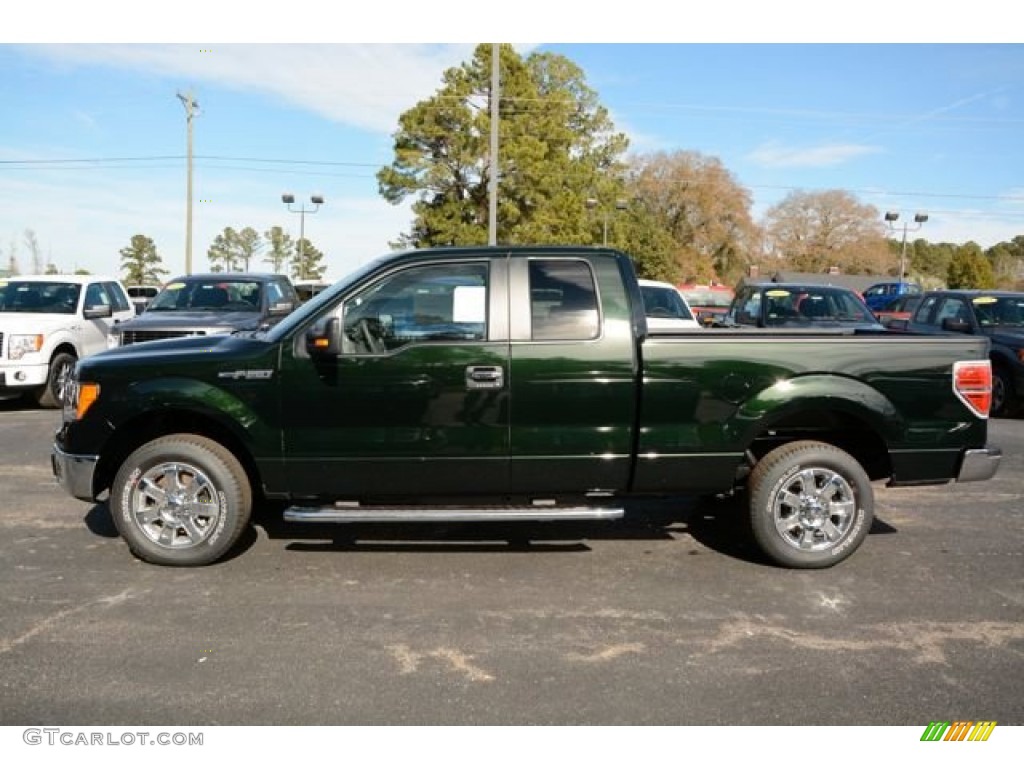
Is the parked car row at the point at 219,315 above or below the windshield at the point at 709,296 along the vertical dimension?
below

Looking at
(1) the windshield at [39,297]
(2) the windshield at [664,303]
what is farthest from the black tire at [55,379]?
(2) the windshield at [664,303]

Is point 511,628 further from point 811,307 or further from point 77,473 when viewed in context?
point 811,307

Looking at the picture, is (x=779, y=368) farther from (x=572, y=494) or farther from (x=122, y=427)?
(x=122, y=427)

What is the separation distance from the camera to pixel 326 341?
4562 millimetres

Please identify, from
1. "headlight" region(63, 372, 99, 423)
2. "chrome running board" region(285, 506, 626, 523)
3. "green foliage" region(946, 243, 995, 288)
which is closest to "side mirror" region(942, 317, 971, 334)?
"chrome running board" region(285, 506, 626, 523)

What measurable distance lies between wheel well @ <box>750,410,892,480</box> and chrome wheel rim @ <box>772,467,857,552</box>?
0.32 m

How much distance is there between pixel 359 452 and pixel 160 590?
4.41ft

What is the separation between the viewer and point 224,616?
4168 mm

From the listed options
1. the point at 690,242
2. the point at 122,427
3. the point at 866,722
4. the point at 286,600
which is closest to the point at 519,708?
the point at 866,722

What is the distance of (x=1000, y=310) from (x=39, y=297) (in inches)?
551

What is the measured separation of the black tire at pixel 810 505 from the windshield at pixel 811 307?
23.2ft

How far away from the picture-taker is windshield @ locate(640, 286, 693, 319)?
12188 mm

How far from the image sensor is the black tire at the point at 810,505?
486 cm

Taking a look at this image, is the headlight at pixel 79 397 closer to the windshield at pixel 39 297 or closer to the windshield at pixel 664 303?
the windshield at pixel 39 297
